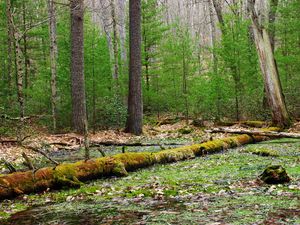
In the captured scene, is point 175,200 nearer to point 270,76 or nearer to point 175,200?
point 175,200

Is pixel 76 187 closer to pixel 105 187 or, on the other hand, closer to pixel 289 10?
pixel 105 187

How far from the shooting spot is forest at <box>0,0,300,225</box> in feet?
16.0

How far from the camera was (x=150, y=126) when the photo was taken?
770 inches

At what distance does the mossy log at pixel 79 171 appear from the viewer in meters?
5.96

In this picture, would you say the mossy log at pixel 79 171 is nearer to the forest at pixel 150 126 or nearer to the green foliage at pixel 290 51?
the forest at pixel 150 126

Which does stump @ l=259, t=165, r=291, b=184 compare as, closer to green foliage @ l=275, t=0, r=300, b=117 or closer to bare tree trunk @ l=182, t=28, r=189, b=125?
green foliage @ l=275, t=0, r=300, b=117

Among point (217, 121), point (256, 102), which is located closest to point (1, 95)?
point (217, 121)

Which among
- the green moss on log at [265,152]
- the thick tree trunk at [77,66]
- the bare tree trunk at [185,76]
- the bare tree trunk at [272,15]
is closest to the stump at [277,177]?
the green moss on log at [265,152]

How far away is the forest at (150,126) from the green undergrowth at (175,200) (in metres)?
0.02

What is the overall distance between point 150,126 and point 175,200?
1453 cm

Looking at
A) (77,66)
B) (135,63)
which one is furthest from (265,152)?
(77,66)

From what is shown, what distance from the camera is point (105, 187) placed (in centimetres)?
625

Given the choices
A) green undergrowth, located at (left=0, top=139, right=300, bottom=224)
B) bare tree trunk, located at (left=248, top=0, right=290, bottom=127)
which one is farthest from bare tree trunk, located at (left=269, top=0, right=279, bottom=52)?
green undergrowth, located at (left=0, top=139, right=300, bottom=224)

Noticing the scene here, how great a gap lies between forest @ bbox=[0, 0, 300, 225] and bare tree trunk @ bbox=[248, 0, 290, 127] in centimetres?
4
